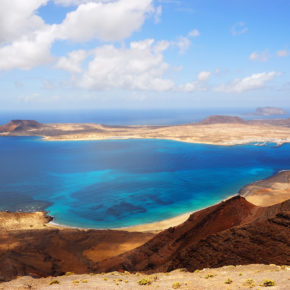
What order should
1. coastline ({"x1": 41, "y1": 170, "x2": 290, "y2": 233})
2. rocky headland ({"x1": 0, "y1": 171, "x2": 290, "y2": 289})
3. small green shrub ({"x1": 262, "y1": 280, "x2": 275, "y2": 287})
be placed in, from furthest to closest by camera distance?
coastline ({"x1": 41, "y1": 170, "x2": 290, "y2": 233})
rocky headland ({"x1": 0, "y1": 171, "x2": 290, "y2": 289})
small green shrub ({"x1": 262, "y1": 280, "x2": 275, "y2": 287})

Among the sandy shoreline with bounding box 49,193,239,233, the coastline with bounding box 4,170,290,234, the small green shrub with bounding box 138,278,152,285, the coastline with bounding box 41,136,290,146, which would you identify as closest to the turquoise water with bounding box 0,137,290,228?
the sandy shoreline with bounding box 49,193,239,233

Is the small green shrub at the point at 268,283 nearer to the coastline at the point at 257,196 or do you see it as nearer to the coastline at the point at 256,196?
the coastline at the point at 256,196

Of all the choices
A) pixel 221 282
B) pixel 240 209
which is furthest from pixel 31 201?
pixel 221 282

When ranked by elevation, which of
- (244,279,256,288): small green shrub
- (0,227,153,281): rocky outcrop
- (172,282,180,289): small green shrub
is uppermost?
(244,279,256,288): small green shrub

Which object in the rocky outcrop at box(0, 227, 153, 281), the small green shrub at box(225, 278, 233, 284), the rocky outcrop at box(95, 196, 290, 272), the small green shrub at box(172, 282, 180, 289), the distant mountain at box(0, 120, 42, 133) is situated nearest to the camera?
the small green shrub at box(225, 278, 233, 284)

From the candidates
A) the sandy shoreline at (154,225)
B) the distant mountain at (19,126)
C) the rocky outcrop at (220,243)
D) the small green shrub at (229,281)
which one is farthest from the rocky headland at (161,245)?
the distant mountain at (19,126)

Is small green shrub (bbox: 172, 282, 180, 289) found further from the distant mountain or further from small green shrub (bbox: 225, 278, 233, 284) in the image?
the distant mountain
